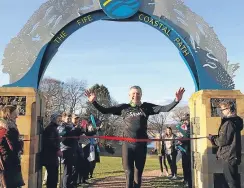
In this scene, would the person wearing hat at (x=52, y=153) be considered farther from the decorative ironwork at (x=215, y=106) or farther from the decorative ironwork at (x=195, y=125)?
the decorative ironwork at (x=215, y=106)

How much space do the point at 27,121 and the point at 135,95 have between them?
8.38ft

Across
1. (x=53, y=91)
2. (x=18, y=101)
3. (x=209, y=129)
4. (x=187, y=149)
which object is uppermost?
(x=53, y=91)

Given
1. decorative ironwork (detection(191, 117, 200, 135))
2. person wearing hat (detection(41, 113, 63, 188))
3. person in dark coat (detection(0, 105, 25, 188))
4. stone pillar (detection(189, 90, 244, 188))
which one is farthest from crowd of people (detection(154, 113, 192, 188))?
person in dark coat (detection(0, 105, 25, 188))

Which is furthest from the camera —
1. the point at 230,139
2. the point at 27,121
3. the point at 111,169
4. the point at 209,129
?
the point at 111,169

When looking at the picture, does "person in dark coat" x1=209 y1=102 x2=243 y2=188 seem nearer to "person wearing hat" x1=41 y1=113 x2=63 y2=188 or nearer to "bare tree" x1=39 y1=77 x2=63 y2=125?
"person wearing hat" x1=41 y1=113 x2=63 y2=188

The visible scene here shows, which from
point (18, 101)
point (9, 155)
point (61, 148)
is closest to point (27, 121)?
point (18, 101)

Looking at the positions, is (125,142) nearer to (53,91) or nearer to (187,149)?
(187,149)

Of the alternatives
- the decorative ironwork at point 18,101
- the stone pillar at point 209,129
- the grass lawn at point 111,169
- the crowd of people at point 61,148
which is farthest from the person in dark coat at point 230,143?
the grass lawn at point 111,169

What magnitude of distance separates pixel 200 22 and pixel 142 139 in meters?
3.29

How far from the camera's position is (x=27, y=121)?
6.62 m

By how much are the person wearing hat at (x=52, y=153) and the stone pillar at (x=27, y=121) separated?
21 cm

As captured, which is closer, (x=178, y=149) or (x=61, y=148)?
(x=61, y=148)

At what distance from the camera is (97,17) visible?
23.5 feet

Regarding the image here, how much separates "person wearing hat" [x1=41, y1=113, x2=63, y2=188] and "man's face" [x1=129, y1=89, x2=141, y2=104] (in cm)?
223
